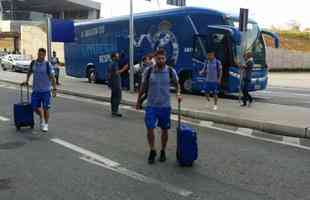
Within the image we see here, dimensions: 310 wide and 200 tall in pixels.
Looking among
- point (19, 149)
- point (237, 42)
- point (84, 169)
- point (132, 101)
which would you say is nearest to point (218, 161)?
point (84, 169)

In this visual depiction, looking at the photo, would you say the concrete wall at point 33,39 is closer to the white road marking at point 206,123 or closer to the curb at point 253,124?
the curb at point 253,124

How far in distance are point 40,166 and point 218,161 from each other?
9.08ft

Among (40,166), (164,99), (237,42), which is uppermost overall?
(237,42)

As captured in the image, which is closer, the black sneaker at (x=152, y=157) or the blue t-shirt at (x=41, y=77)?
the black sneaker at (x=152, y=157)

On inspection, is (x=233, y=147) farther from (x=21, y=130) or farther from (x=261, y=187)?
(x=21, y=130)

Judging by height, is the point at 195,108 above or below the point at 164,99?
below

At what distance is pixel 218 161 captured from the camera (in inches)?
281

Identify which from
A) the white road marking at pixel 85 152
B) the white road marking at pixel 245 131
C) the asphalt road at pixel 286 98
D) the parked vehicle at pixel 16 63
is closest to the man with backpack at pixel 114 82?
the white road marking at pixel 245 131

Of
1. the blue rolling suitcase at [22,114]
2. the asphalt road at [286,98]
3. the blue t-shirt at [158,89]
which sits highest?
the blue t-shirt at [158,89]

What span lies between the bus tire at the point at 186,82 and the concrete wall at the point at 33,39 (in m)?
Result: 37.3

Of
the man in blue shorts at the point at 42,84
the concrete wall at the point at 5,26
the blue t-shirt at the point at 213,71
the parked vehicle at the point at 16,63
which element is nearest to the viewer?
the man in blue shorts at the point at 42,84

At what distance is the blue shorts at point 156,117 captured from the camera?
6848 mm

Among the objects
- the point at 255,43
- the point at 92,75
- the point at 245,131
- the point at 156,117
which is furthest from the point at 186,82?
the point at 156,117

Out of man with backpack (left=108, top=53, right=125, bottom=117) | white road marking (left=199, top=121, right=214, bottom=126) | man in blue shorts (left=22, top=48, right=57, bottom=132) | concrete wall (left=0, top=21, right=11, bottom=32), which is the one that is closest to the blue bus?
white road marking (left=199, top=121, right=214, bottom=126)
